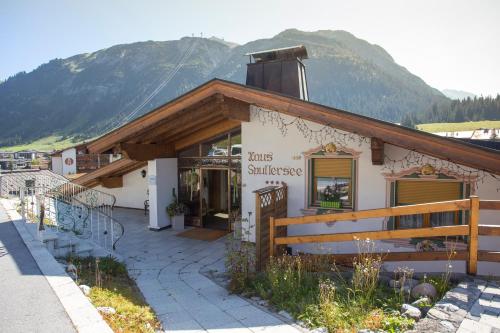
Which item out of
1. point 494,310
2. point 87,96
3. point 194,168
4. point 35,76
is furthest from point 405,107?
point 35,76

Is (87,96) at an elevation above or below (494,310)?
above

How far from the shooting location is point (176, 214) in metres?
13.0

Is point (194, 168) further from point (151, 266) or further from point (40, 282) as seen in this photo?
point (40, 282)

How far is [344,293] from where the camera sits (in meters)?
5.74

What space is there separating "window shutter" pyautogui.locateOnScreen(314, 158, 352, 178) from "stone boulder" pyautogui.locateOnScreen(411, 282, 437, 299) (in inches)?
151

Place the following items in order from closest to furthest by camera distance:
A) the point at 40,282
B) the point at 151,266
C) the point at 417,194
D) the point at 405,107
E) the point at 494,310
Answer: the point at 494,310 → the point at 40,282 → the point at 417,194 → the point at 151,266 → the point at 405,107

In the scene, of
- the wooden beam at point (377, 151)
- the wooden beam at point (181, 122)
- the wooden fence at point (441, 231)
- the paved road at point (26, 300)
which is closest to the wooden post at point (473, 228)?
the wooden fence at point (441, 231)

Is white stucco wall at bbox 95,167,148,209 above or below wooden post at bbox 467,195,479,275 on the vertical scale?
below

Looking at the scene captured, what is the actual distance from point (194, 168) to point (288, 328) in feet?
29.2

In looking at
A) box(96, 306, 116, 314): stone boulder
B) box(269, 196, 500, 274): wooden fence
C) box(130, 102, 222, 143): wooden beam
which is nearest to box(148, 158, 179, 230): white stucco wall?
box(130, 102, 222, 143): wooden beam

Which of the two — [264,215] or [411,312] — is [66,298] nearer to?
[264,215]

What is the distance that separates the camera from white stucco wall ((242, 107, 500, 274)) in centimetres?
731

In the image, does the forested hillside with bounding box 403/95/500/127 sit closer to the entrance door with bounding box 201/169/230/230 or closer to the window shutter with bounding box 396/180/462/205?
the entrance door with bounding box 201/169/230/230

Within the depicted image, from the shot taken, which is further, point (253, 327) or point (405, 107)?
point (405, 107)
